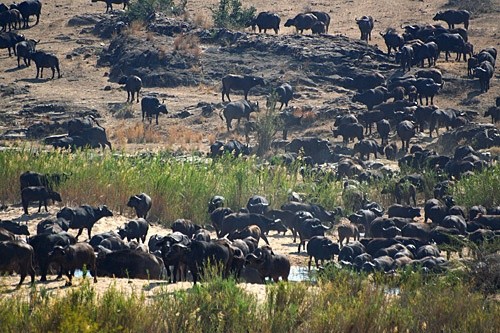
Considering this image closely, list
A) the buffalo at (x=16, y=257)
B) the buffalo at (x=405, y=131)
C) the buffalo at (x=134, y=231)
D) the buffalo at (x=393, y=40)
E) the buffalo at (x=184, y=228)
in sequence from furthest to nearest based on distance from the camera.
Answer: the buffalo at (x=393, y=40) < the buffalo at (x=405, y=131) < the buffalo at (x=184, y=228) < the buffalo at (x=134, y=231) < the buffalo at (x=16, y=257)

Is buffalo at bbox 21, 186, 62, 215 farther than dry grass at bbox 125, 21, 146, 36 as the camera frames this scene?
No

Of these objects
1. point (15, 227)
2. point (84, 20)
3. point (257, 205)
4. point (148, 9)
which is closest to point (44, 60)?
point (148, 9)

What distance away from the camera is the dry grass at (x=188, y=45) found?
150ft

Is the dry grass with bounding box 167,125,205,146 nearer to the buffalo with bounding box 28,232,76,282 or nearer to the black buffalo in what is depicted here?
the black buffalo

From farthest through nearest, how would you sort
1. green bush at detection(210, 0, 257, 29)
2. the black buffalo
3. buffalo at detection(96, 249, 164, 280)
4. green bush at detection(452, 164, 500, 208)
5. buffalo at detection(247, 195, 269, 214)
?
green bush at detection(210, 0, 257, 29) < green bush at detection(452, 164, 500, 208) < buffalo at detection(247, 195, 269, 214) < the black buffalo < buffalo at detection(96, 249, 164, 280)

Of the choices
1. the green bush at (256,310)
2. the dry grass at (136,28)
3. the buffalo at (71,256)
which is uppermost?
the green bush at (256,310)

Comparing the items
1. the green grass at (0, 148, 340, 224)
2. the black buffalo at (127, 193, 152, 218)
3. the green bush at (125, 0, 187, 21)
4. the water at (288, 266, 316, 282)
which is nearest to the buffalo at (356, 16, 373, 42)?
the green bush at (125, 0, 187, 21)

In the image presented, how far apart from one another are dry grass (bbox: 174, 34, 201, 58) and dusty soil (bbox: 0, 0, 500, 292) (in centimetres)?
38

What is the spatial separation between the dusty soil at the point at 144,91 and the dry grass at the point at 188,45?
1.26ft

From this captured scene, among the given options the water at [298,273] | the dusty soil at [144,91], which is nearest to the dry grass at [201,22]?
the dusty soil at [144,91]

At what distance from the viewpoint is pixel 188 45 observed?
46.3m

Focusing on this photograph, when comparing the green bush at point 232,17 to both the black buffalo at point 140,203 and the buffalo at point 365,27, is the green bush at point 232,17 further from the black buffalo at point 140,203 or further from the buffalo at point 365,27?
the black buffalo at point 140,203

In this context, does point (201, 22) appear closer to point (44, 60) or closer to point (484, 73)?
point (44, 60)

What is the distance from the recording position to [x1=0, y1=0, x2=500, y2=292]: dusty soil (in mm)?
37938
